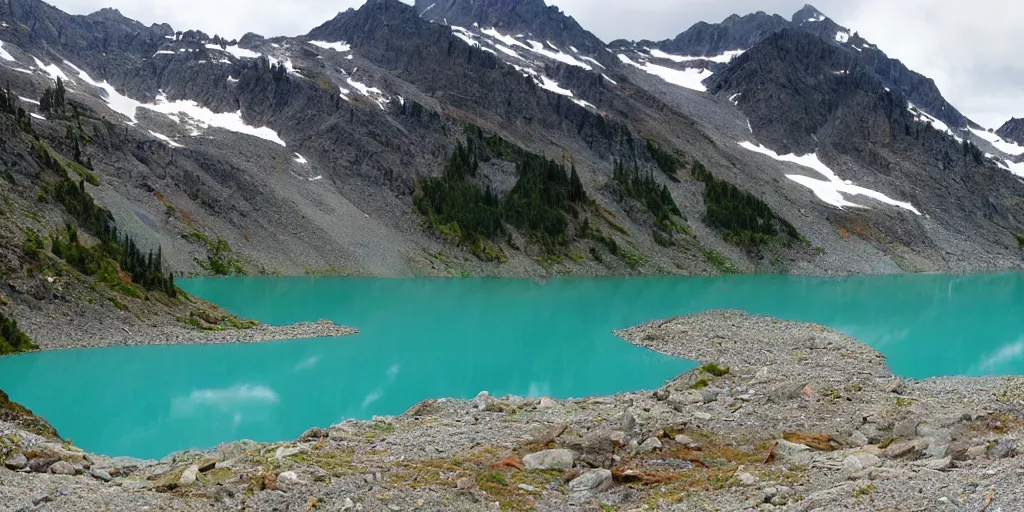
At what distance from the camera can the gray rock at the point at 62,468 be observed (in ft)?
41.3

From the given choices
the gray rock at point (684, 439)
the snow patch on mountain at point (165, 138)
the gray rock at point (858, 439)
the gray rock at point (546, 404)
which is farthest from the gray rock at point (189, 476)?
the snow patch on mountain at point (165, 138)

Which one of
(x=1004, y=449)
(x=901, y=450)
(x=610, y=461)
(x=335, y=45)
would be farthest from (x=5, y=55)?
(x=1004, y=449)

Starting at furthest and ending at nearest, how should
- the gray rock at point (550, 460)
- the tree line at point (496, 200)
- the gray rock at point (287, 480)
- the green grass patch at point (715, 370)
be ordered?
the tree line at point (496, 200) → the green grass patch at point (715, 370) → the gray rock at point (550, 460) → the gray rock at point (287, 480)

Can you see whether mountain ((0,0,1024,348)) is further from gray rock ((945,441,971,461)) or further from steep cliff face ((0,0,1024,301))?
gray rock ((945,441,971,461))

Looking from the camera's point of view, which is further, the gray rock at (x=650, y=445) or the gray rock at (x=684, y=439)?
the gray rock at (x=684, y=439)

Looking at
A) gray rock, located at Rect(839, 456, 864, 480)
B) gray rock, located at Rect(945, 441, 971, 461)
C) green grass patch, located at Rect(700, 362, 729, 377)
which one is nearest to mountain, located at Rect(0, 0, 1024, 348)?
green grass patch, located at Rect(700, 362, 729, 377)

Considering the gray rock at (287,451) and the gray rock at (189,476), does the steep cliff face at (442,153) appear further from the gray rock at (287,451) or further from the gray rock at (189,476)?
the gray rock at (189,476)

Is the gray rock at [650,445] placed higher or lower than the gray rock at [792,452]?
higher

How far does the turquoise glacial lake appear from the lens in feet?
82.7

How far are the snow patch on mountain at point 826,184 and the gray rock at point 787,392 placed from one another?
4895 inches

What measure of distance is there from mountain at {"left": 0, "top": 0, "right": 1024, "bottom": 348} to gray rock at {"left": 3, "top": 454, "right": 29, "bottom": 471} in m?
29.5

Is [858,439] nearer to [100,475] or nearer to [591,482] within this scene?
[591,482]

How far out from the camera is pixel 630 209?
389 feet

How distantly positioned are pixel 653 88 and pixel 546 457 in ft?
620
